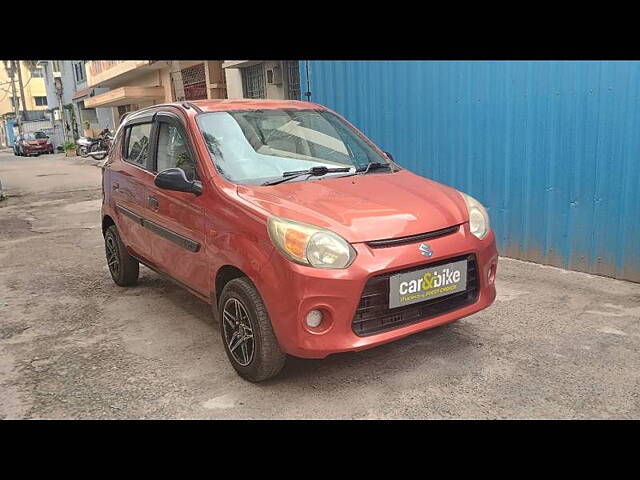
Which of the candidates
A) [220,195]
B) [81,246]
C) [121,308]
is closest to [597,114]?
[220,195]

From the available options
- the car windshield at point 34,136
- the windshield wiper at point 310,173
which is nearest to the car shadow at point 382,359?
the windshield wiper at point 310,173

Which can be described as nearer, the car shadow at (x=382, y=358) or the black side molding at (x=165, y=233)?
the car shadow at (x=382, y=358)

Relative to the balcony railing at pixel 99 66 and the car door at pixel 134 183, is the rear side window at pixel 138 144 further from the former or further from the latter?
the balcony railing at pixel 99 66

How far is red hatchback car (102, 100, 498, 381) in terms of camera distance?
286 cm

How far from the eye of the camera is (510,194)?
5551mm

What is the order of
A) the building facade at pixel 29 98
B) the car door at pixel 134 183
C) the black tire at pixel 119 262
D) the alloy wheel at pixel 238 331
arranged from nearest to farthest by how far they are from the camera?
the alloy wheel at pixel 238 331
the car door at pixel 134 183
the black tire at pixel 119 262
the building facade at pixel 29 98

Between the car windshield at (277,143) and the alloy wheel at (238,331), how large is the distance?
2.64 feet

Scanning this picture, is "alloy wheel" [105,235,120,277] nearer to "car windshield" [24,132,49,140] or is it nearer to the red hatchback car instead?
the red hatchback car

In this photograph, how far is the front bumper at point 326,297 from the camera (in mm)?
2799

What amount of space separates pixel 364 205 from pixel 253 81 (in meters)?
9.75

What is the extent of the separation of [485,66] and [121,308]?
13.9ft

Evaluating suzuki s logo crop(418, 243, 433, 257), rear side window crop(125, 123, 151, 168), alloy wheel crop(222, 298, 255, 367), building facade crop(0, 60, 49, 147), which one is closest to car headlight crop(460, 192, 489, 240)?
suzuki s logo crop(418, 243, 433, 257)

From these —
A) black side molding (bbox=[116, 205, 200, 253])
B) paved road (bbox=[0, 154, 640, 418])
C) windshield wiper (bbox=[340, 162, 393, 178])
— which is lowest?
paved road (bbox=[0, 154, 640, 418])

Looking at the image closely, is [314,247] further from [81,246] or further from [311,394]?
[81,246]
